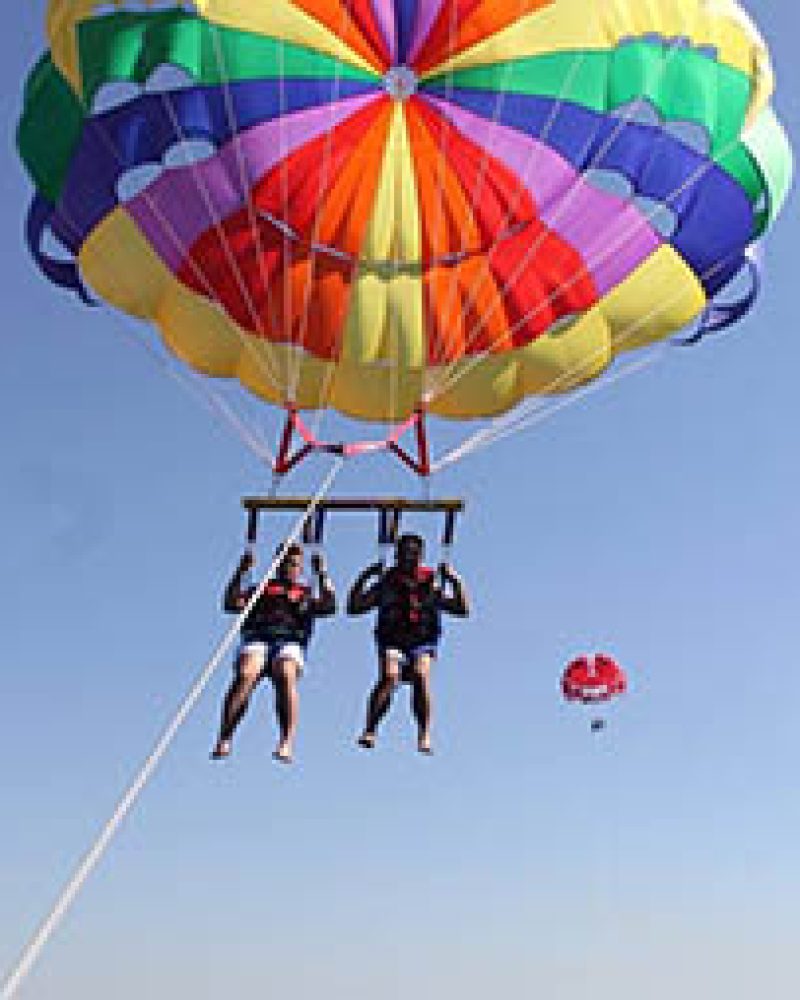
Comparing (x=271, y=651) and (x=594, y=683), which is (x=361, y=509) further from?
(x=594, y=683)

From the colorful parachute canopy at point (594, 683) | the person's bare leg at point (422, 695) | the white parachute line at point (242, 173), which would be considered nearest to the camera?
the person's bare leg at point (422, 695)

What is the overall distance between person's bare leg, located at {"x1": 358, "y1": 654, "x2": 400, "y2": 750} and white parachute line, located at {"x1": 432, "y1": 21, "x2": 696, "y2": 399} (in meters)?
1.96

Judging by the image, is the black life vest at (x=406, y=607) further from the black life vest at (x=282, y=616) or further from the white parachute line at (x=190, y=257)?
the white parachute line at (x=190, y=257)

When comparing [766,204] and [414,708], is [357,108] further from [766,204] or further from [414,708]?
[414,708]

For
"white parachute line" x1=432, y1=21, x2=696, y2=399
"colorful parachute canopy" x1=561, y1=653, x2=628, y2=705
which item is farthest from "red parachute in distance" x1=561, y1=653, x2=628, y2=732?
"white parachute line" x1=432, y1=21, x2=696, y2=399

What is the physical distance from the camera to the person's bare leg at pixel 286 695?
294 inches

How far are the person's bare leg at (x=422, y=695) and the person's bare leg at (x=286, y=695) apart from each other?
72 centimetres

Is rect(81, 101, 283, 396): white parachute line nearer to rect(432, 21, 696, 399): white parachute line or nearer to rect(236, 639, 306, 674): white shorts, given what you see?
rect(432, 21, 696, 399): white parachute line

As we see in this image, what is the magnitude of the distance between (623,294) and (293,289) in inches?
87.2

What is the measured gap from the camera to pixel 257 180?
8.45m

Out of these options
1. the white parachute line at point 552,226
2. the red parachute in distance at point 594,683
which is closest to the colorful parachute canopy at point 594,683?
the red parachute in distance at point 594,683

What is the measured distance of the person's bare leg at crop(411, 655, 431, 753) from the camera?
25.5ft

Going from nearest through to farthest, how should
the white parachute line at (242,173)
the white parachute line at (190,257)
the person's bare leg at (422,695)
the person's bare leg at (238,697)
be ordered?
the person's bare leg at (238,697) → the person's bare leg at (422,695) → the white parachute line at (242,173) → the white parachute line at (190,257)

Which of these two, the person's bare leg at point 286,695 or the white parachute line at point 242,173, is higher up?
the white parachute line at point 242,173
